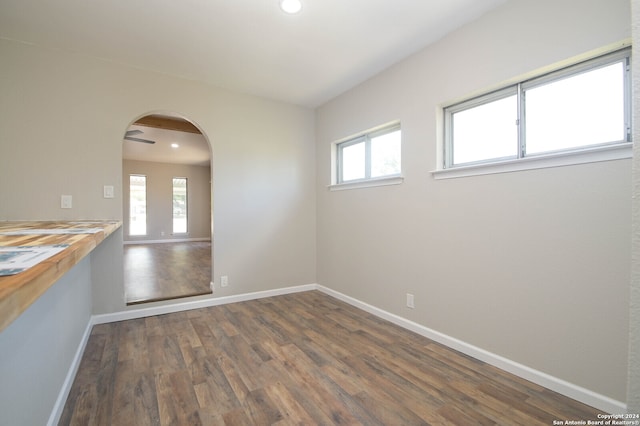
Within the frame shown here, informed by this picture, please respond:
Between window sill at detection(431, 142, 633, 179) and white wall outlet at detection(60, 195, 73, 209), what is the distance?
3.46 meters

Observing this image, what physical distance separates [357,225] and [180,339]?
215 cm

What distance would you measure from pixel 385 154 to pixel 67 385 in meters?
3.21

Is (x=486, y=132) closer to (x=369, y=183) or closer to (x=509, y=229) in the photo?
(x=509, y=229)

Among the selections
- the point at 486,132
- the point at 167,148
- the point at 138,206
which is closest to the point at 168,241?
the point at 138,206

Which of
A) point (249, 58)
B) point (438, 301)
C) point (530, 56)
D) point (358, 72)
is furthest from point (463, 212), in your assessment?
point (249, 58)

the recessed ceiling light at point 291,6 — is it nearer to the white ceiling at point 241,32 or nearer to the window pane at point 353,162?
the white ceiling at point 241,32

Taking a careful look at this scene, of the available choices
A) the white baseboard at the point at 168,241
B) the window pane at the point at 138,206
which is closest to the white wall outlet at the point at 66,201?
the white baseboard at the point at 168,241

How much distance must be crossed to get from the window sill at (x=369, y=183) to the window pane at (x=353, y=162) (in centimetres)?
18

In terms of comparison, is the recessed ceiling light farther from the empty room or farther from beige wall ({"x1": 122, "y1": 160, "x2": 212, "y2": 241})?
beige wall ({"x1": 122, "y1": 160, "x2": 212, "y2": 241})

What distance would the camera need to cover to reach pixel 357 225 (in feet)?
11.1

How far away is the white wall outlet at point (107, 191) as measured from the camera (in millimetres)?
2846

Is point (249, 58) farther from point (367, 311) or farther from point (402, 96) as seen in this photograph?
point (367, 311)

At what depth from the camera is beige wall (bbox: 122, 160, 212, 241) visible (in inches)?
357

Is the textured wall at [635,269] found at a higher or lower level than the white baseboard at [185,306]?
higher
